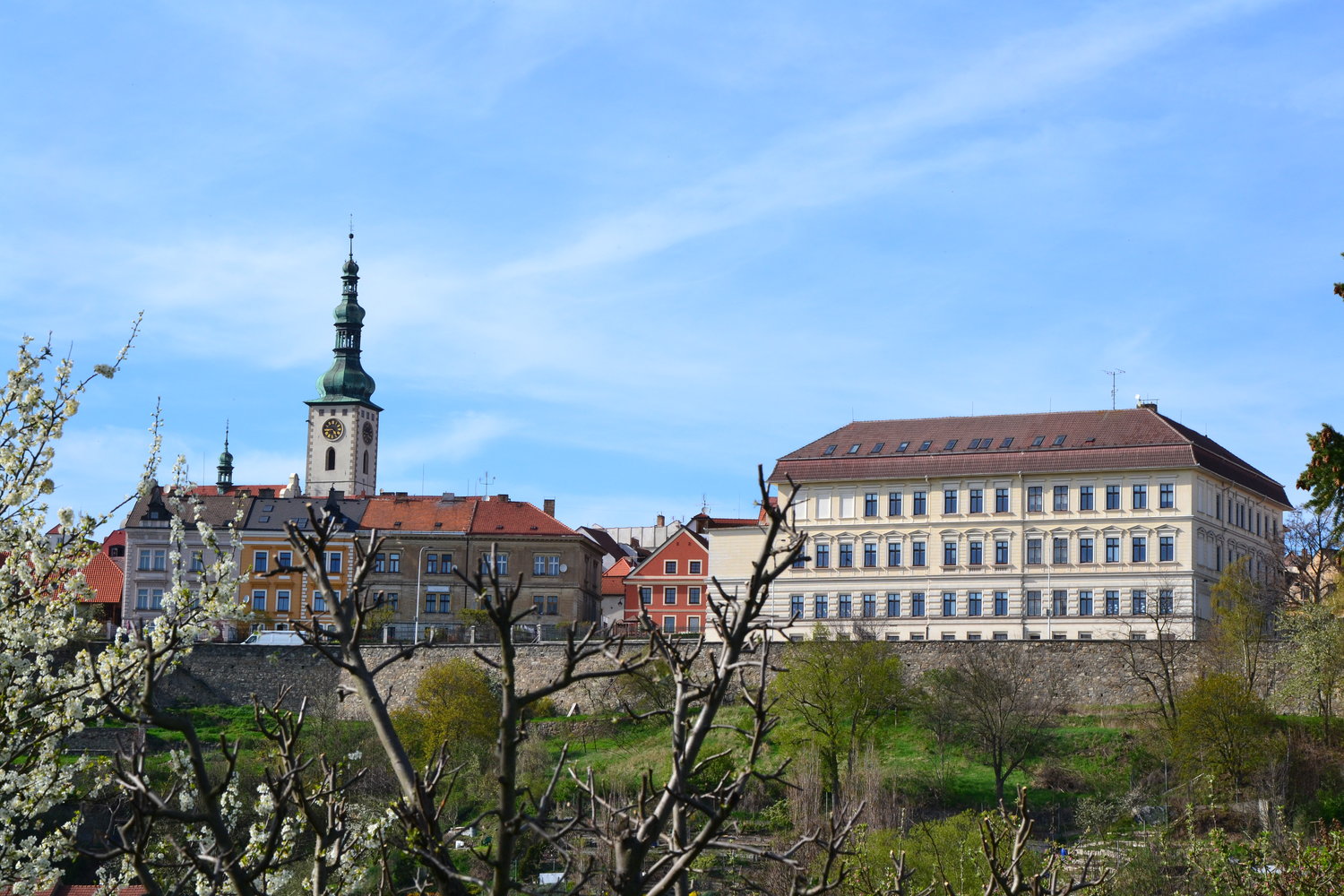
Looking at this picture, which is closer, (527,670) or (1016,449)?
(527,670)

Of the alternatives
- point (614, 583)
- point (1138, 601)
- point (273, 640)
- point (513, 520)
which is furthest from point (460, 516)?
point (1138, 601)

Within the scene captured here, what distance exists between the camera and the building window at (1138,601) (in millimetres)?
62062

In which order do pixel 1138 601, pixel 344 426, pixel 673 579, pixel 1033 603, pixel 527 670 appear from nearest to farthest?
pixel 527 670 → pixel 1138 601 → pixel 1033 603 → pixel 673 579 → pixel 344 426

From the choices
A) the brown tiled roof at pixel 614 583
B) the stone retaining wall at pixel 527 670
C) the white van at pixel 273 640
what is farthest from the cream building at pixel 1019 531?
the white van at pixel 273 640

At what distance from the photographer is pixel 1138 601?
205ft

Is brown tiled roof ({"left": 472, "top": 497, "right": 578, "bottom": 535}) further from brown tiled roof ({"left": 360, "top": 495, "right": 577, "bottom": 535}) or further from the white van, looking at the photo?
the white van

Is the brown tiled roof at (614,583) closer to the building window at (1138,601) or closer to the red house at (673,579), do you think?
the red house at (673,579)

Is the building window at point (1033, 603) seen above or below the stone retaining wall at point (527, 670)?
above

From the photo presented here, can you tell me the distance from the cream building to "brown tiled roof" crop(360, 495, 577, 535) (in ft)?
41.1

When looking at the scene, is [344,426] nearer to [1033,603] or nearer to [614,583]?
[614,583]

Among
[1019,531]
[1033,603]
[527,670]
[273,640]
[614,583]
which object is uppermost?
Result: [1019,531]

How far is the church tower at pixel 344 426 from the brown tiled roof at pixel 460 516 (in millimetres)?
17912

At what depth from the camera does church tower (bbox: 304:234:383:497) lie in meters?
98.9

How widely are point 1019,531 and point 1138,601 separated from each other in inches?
211
